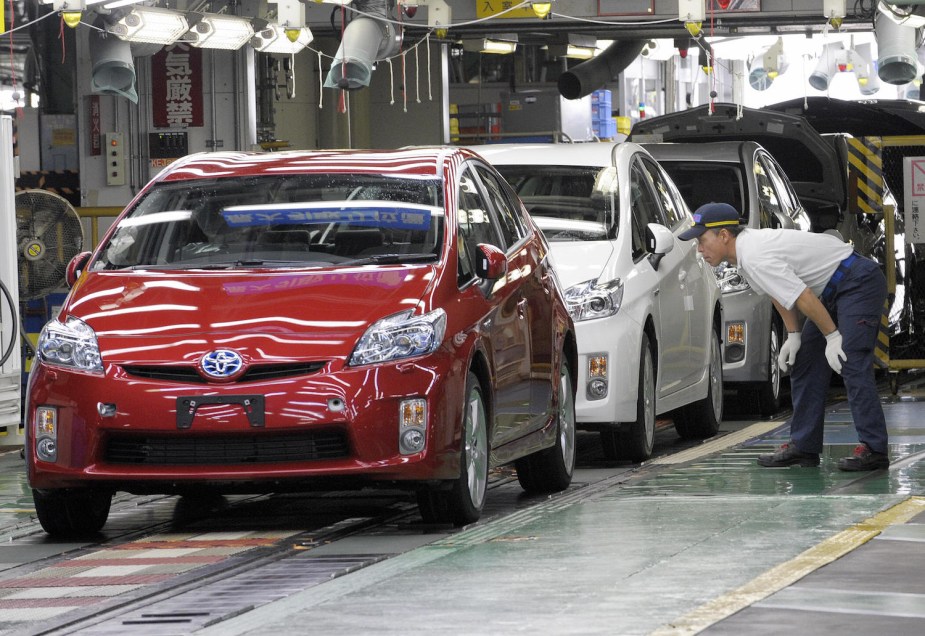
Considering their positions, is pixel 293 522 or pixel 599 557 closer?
pixel 599 557

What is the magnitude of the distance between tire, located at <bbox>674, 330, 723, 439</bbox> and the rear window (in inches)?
61.0

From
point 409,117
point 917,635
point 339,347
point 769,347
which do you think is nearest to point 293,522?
point 339,347

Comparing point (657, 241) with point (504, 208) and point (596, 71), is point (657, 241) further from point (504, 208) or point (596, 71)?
point (596, 71)

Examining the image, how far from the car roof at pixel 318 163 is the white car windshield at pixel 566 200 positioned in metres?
2.07

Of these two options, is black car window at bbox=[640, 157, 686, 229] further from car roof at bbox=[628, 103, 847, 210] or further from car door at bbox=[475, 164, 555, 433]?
car roof at bbox=[628, 103, 847, 210]

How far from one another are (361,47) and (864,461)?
10.9 metres

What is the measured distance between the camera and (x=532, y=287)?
967 centimetres

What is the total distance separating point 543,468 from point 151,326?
8.03ft

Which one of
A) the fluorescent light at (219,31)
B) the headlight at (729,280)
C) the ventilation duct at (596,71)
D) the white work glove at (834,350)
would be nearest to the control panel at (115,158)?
the fluorescent light at (219,31)

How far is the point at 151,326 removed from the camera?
8.31 m

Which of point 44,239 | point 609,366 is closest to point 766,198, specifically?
point 609,366

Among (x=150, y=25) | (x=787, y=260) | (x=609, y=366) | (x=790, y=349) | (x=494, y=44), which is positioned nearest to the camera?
(x=787, y=260)

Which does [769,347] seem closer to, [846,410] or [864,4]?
[846,410]

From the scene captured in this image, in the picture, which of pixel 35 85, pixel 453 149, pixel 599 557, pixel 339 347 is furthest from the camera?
pixel 35 85
